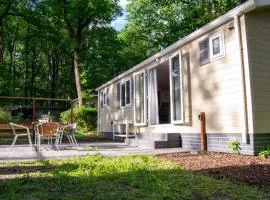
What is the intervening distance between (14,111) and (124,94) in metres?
16.3

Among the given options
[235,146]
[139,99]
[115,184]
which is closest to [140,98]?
[139,99]

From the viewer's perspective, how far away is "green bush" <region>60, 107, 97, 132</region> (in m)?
21.0

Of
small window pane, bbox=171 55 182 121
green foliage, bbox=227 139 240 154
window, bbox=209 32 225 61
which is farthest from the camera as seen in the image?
small window pane, bbox=171 55 182 121

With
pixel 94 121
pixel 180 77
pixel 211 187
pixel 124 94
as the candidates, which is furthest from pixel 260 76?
pixel 94 121

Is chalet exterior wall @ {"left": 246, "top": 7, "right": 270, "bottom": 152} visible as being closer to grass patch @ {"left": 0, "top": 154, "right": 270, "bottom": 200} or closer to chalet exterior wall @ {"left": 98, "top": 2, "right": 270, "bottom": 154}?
chalet exterior wall @ {"left": 98, "top": 2, "right": 270, "bottom": 154}

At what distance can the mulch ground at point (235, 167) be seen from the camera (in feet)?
16.3

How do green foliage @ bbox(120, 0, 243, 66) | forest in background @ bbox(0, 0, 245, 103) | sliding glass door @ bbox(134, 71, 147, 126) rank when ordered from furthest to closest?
green foliage @ bbox(120, 0, 243, 66)
forest in background @ bbox(0, 0, 245, 103)
sliding glass door @ bbox(134, 71, 147, 126)

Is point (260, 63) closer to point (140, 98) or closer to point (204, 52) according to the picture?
point (204, 52)

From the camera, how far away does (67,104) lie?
3472 cm

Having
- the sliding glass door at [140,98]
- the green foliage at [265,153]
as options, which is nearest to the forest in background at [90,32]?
the sliding glass door at [140,98]

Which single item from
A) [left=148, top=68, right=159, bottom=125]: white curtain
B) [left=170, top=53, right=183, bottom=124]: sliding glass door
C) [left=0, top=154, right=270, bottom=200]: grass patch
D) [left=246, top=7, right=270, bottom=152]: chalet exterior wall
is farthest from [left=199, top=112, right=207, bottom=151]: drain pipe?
[left=148, top=68, right=159, bottom=125]: white curtain

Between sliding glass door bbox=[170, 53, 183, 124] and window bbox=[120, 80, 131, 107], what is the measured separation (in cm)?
420

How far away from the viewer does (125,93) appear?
15.0 metres

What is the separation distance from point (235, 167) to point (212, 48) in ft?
12.4
